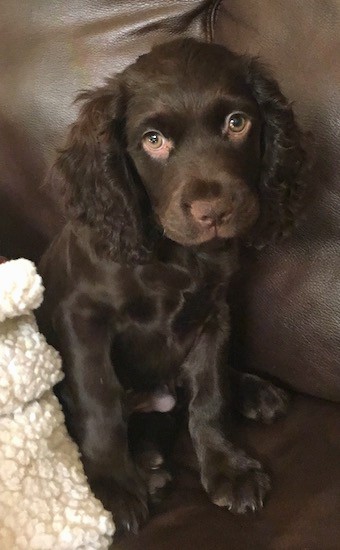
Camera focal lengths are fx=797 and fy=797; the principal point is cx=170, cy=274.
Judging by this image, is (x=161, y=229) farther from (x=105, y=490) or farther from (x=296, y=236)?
(x=105, y=490)

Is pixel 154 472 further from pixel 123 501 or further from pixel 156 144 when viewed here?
pixel 156 144

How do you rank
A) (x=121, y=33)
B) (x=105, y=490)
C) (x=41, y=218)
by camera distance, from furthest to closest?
1. (x=41, y=218)
2. (x=121, y=33)
3. (x=105, y=490)

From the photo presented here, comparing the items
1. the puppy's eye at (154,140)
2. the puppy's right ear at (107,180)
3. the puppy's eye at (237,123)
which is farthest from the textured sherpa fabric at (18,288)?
the puppy's eye at (237,123)

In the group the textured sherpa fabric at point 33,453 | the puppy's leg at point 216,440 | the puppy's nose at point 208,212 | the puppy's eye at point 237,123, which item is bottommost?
the puppy's leg at point 216,440

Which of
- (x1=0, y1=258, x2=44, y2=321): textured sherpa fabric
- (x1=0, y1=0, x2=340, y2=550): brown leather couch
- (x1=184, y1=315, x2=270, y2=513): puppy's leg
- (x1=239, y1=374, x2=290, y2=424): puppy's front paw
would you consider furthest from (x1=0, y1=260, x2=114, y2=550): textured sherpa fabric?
(x1=239, y1=374, x2=290, y2=424): puppy's front paw

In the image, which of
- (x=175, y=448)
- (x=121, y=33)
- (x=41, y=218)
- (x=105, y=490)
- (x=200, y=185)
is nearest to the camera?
(x=200, y=185)

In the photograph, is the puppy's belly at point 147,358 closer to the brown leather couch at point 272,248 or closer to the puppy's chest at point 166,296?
the puppy's chest at point 166,296

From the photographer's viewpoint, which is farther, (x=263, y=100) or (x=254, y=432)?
(x=254, y=432)

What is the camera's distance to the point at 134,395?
159cm

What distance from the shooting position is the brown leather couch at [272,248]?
1260 millimetres

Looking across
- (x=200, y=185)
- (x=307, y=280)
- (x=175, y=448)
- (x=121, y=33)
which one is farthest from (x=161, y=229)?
(x=121, y=33)

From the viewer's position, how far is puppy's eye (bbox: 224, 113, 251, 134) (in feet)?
4.29

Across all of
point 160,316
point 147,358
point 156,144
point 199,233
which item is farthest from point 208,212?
point 147,358

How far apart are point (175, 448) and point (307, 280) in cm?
40
